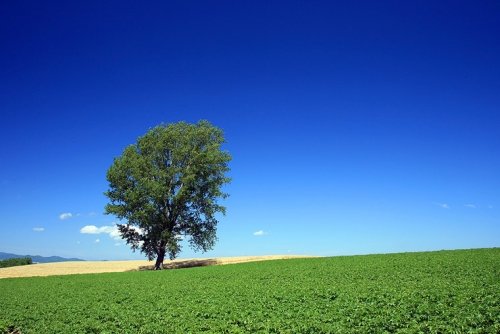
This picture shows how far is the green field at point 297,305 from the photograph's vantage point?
15.0 metres

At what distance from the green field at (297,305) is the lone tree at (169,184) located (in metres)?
20.9

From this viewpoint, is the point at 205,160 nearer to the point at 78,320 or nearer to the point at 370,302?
the point at 78,320

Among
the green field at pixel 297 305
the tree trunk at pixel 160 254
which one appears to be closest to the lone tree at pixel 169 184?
the tree trunk at pixel 160 254

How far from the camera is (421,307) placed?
16047 mm

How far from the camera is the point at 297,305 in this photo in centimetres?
1962

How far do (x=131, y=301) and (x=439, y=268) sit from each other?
23191 mm

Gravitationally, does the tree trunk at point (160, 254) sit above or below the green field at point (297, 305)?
above

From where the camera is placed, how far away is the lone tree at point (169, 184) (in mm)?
52062

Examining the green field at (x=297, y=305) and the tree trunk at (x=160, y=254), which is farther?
the tree trunk at (x=160, y=254)

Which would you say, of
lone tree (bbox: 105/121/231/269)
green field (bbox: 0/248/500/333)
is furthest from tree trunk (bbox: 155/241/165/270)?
green field (bbox: 0/248/500/333)

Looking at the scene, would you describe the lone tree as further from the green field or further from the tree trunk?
the green field

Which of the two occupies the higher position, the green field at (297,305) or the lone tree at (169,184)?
the lone tree at (169,184)

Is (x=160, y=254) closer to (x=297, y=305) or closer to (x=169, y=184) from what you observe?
(x=169, y=184)

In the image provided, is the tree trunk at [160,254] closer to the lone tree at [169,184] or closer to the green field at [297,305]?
the lone tree at [169,184]
